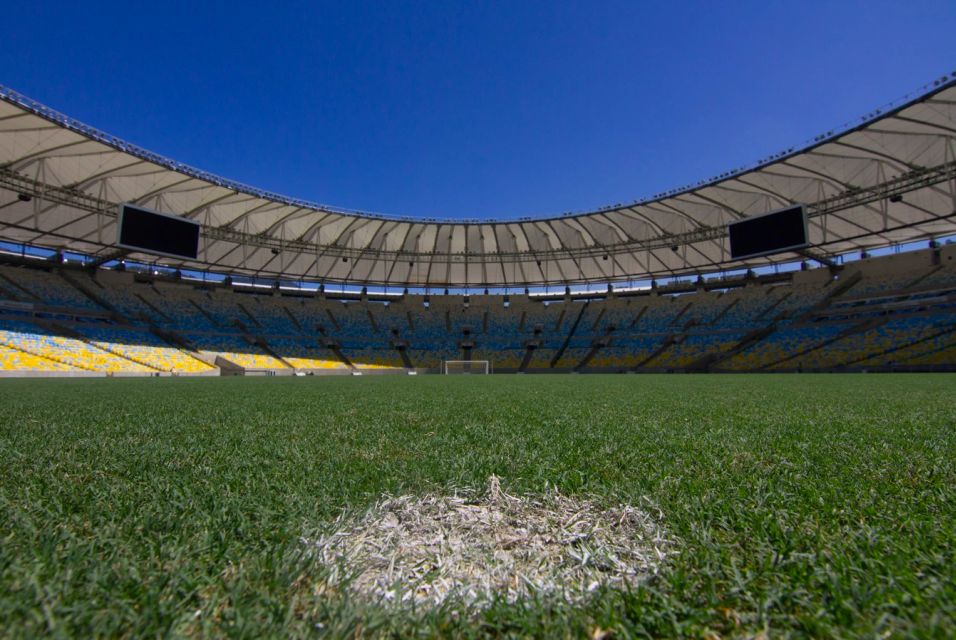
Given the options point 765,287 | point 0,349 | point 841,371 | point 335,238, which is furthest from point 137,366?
point 765,287

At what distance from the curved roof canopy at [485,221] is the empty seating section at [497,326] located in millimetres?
2524

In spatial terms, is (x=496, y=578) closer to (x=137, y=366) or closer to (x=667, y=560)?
(x=667, y=560)

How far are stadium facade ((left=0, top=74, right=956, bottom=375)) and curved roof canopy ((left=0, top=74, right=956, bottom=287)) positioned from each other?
0.14 m

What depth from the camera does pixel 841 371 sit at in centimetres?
2452

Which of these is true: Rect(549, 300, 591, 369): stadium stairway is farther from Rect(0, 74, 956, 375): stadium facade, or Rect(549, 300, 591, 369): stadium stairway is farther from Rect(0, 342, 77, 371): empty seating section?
Rect(0, 342, 77, 371): empty seating section

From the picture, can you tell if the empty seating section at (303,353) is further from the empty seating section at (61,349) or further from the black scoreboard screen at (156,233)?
the black scoreboard screen at (156,233)

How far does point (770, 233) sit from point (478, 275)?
24781mm

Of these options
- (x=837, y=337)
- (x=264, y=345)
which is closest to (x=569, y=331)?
(x=837, y=337)

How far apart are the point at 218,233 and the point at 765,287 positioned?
41.3 m

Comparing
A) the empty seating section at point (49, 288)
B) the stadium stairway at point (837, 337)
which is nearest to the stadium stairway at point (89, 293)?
the empty seating section at point (49, 288)

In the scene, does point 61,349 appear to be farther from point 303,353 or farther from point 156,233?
point 303,353

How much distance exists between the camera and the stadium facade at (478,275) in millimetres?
20938

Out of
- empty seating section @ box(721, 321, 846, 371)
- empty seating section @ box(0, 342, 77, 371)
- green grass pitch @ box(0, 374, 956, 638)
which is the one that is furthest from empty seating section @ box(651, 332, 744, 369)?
empty seating section @ box(0, 342, 77, 371)

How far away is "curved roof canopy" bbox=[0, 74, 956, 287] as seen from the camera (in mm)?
18766
